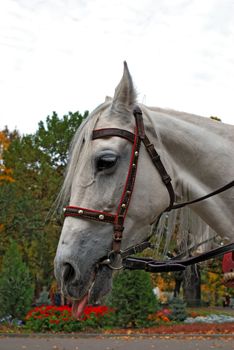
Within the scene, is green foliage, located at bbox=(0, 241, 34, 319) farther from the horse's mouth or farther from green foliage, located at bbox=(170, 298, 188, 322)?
the horse's mouth

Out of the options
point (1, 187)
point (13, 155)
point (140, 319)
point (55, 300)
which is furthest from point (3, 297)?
point (13, 155)

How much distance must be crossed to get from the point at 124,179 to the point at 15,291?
1711 cm

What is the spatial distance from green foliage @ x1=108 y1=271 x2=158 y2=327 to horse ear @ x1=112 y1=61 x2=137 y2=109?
14737 mm

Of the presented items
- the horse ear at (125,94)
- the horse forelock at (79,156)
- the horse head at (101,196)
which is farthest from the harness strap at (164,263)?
the horse ear at (125,94)

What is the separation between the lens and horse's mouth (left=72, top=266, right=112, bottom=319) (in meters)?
2.92

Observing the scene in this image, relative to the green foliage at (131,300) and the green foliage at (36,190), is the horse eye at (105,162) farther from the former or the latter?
the green foliage at (36,190)

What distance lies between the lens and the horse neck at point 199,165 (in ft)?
11.1

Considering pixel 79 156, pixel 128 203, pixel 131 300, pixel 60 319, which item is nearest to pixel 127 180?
pixel 128 203

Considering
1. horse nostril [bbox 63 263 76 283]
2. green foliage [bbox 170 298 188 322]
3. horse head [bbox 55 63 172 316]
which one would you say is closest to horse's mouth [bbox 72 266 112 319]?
horse head [bbox 55 63 172 316]

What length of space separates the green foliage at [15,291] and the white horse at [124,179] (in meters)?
16.7

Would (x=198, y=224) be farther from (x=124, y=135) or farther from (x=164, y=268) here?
(x=124, y=135)

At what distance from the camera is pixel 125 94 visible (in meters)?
3.22

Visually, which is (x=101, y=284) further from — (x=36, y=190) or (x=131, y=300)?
(x=36, y=190)

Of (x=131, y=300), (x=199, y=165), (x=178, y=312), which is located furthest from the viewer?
(x=178, y=312)
